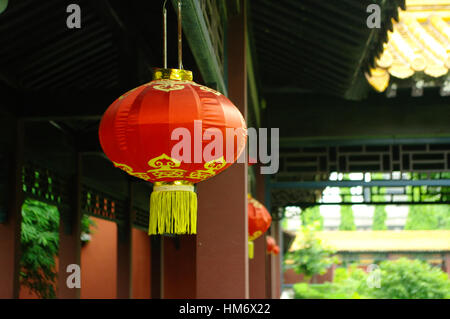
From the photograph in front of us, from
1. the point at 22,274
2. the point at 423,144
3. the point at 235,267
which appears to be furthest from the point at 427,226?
the point at 235,267

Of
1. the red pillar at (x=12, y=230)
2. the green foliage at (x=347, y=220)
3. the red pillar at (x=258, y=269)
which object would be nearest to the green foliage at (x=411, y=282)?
the red pillar at (x=258, y=269)

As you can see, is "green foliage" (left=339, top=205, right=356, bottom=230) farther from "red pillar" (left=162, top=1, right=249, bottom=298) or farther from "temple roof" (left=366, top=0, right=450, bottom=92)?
"red pillar" (left=162, top=1, right=249, bottom=298)

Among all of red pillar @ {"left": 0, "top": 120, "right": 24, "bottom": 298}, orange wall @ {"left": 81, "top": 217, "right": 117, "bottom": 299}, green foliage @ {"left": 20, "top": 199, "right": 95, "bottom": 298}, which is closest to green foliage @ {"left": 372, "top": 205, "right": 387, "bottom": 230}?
orange wall @ {"left": 81, "top": 217, "right": 117, "bottom": 299}

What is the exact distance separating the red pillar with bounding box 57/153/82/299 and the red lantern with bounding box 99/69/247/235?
15.4ft

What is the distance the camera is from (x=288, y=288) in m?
28.0

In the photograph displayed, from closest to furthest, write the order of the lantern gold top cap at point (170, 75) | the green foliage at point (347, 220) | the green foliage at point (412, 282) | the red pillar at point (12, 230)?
the lantern gold top cap at point (170, 75)
the red pillar at point (12, 230)
the green foliage at point (412, 282)
the green foliage at point (347, 220)

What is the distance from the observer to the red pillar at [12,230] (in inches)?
209

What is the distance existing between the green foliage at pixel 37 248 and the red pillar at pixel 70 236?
19.9 inches

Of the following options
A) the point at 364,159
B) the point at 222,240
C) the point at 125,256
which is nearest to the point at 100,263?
the point at 125,256

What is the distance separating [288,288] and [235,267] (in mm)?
24172

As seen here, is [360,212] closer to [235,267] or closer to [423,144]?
[423,144]

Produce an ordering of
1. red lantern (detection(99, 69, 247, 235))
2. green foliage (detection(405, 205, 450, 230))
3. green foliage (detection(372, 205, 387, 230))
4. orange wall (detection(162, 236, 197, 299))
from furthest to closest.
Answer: green foliage (detection(372, 205, 387, 230))
green foliage (detection(405, 205, 450, 230))
orange wall (detection(162, 236, 197, 299))
red lantern (detection(99, 69, 247, 235))

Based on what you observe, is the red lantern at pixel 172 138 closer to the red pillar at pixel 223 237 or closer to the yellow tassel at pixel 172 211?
the yellow tassel at pixel 172 211

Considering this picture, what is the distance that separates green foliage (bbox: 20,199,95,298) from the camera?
770 cm
